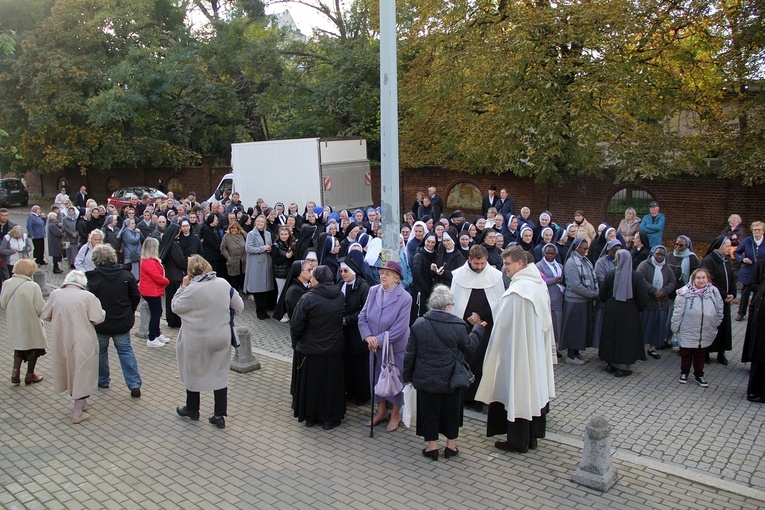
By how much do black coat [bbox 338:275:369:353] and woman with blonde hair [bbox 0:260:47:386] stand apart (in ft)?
12.9

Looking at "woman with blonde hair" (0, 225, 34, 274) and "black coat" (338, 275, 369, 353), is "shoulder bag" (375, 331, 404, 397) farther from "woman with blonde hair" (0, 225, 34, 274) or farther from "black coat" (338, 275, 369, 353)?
"woman with blonde hair" (0, 225, 34, 274)

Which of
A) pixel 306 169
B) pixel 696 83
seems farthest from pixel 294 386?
pixel 696 83

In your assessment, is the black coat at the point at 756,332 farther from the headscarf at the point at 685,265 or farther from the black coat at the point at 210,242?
the black coat at the point at 210,242

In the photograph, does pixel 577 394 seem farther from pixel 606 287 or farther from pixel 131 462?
pixel 131 462

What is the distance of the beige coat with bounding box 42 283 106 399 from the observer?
7.42m

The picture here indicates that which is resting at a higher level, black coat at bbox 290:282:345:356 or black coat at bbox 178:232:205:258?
black coat at bbox 178:232:205:258

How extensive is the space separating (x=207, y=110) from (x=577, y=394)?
25670 millimetres

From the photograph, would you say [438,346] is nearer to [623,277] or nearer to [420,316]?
[420,316]

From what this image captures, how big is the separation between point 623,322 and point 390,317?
359 cm

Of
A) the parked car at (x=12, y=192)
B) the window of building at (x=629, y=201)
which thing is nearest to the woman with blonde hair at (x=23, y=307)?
the window of building at (x=629, y=201)

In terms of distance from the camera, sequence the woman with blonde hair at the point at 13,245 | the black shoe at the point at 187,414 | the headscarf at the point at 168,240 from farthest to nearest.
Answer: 1. the woman with blonde hair at the point at 13,245
2. the headscarf at the point at 168,240
3. the black shoe at the point at 187,414

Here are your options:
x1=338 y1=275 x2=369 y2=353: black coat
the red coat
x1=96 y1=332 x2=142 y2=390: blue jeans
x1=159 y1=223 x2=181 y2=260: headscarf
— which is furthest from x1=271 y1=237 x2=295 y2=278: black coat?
x1=338 y1=275 x2=369 y2=353: black coat

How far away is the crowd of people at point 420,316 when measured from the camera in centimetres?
658

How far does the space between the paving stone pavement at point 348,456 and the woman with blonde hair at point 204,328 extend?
652 mm
